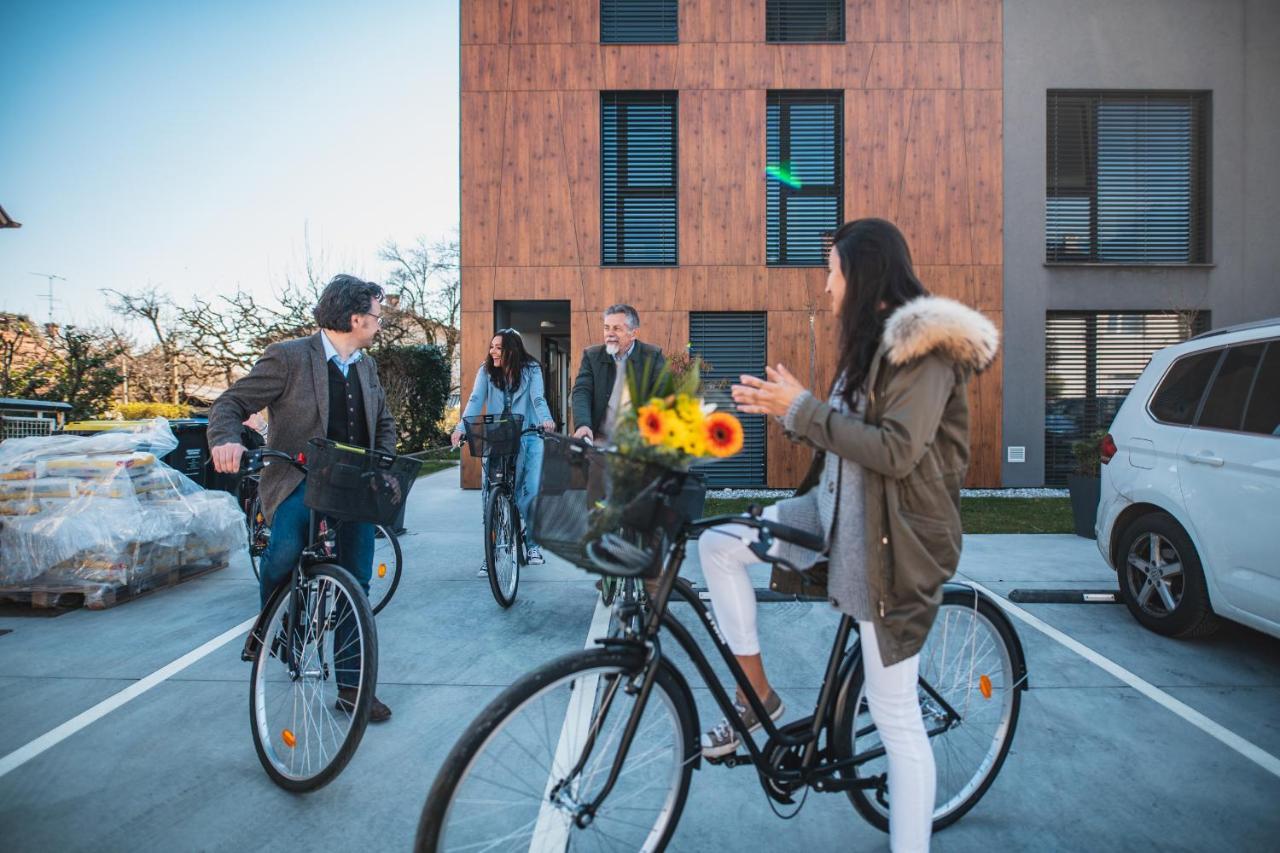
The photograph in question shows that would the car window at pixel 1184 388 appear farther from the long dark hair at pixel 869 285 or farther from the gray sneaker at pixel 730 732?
the gray sneaker at pixel 730 732

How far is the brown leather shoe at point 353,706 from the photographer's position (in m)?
2.80

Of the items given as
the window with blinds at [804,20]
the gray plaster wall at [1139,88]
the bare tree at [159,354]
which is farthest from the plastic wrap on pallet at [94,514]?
the bare tree at [159,354]

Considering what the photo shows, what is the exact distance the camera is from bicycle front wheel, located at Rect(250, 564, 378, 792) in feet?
7.93

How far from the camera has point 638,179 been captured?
1109cm

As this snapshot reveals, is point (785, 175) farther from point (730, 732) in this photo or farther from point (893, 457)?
point (730, 732)

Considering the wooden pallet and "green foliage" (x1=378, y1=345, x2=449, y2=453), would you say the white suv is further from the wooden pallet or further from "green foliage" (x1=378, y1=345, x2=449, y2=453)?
"green foliage" (x1=378, y1=345, x2=449, y2=453)

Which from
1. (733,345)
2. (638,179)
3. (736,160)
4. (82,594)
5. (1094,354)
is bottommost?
(82,594)

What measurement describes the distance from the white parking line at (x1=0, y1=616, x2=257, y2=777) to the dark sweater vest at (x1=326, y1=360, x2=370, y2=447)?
1587 mm

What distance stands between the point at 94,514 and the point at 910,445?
5.20 meters

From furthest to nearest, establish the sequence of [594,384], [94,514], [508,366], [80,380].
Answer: [80,380], [508,366], [594,384], [94,514]

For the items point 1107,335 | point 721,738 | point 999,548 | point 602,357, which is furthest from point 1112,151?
point 721,738

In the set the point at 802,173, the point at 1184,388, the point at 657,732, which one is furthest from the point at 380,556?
the point at 802,173

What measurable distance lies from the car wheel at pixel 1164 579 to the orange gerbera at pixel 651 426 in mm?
3617

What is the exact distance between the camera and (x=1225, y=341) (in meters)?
3.84
